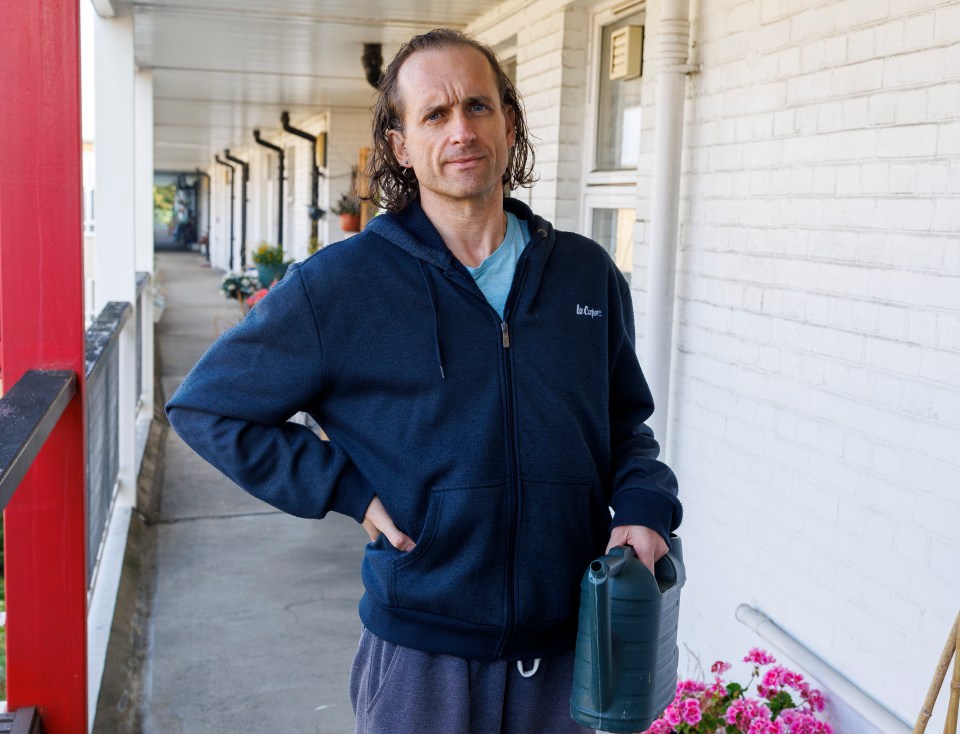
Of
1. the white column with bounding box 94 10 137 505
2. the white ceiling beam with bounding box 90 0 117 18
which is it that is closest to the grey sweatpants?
the white column with bounding box 94 10 137 505

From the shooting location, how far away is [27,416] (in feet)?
6.89

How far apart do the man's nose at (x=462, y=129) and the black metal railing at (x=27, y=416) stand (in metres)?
0.88

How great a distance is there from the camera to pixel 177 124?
616 inches

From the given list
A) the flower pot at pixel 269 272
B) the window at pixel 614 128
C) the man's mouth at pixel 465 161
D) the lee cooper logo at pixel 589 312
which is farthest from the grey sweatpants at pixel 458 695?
the flower pot at pixel 269 272

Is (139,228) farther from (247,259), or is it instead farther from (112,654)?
(247,259)

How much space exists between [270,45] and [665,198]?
451 centimetres

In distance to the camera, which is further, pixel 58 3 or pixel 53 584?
pixel 53 584

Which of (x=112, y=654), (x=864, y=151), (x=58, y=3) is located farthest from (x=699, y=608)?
(x=58, y=3)

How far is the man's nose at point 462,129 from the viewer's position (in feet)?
5.73

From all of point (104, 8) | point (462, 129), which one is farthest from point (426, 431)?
point (104, 8)

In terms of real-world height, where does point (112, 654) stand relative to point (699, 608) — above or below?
below

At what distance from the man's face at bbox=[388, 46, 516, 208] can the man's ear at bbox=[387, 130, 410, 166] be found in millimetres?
70

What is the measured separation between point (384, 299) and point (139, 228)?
7.32m

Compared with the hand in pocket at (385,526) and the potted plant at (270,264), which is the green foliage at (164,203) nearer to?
the potted plant at (270,264)
